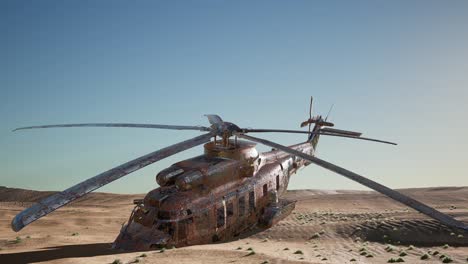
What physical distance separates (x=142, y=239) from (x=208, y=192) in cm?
322

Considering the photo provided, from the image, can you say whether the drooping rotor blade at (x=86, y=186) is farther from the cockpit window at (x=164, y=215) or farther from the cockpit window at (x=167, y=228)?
the cockpit window at (x=167, y=228)

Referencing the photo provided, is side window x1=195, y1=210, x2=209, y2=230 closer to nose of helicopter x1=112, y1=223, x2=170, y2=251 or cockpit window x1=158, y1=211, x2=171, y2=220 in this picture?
cockpit window x1=158, y1=211, x2=171, y2=220

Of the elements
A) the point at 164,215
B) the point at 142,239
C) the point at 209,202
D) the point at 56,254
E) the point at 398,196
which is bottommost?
the point at 56,254

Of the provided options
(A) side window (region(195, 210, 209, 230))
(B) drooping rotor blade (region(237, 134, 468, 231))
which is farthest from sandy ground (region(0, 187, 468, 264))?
(B) drooping rotor blade (region(237, 134, 468, 231))

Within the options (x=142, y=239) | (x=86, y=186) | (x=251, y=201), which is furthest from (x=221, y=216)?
(x=86, y=186)

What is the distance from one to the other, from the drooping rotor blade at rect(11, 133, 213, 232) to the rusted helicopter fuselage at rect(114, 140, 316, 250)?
4.42 feet

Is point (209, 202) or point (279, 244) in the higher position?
point (209, 202)

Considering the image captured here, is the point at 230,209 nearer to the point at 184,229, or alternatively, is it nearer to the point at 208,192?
the point at 208,192

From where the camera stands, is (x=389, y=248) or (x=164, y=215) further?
(x=389, y=248)

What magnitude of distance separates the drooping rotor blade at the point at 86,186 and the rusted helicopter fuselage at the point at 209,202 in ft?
4.42

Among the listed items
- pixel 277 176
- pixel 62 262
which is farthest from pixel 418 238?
pixel 62 262

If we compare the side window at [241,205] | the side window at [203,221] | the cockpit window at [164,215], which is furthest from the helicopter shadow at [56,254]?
the side window at [241,205]

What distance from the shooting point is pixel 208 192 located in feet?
46.4

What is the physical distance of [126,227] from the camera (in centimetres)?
1316
